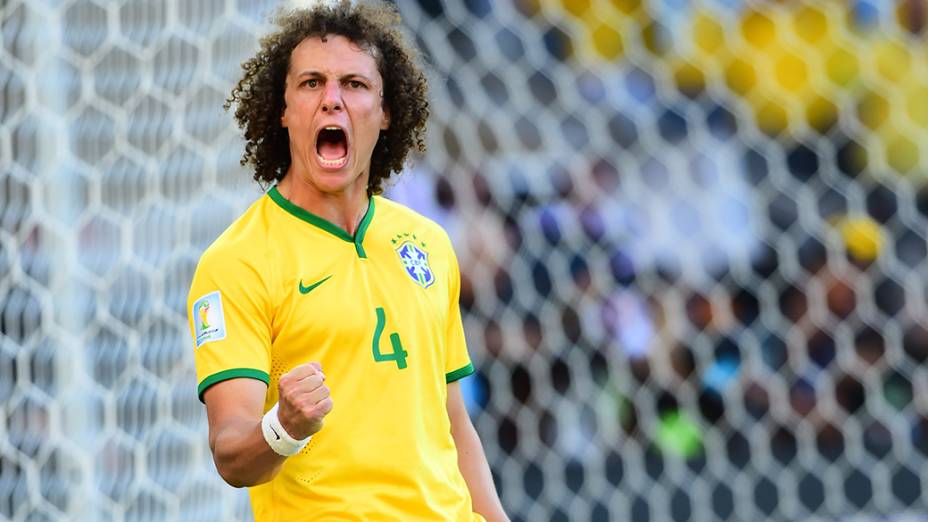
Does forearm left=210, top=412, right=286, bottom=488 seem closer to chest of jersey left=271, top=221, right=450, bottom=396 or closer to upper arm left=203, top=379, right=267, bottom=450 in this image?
upper arm left=203, top=379, right=267, bottom=450

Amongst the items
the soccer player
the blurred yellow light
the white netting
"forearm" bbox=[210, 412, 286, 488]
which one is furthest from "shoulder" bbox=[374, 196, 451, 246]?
the blurred yellow light

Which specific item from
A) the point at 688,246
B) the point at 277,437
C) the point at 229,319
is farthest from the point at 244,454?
the point at 688,246

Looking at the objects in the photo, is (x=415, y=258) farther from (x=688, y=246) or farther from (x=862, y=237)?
(x=862, y=237)

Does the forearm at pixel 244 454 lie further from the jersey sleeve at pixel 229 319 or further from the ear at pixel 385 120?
the ear at pixel 385 120

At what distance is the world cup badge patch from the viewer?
1531 mm

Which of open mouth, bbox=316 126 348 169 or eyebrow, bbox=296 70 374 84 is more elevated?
eyebrow, bbox=296 70 374 84

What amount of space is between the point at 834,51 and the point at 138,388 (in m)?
1.97

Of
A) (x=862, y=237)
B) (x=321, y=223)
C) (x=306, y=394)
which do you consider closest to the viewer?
(x=306, y=394)

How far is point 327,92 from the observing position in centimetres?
165

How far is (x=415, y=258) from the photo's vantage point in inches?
68.6

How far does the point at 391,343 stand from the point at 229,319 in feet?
0.62

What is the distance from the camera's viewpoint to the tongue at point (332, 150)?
5.42ft

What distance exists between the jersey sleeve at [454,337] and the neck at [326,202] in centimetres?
17

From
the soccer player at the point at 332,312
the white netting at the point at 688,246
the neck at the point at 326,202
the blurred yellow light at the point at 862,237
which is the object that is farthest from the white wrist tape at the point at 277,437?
the blurred yellow light at the point at 862,237
